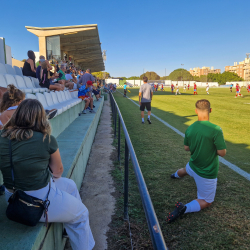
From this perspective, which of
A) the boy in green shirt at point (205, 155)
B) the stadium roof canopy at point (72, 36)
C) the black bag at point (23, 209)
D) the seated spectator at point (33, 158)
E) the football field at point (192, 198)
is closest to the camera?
the black bag at point (23, 209)

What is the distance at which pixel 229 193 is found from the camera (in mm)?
3443

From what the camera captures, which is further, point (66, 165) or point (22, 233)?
point (66, 165)

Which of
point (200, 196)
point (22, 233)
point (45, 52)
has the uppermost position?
point (45, 52)

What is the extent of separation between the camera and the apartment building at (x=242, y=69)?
143762mm

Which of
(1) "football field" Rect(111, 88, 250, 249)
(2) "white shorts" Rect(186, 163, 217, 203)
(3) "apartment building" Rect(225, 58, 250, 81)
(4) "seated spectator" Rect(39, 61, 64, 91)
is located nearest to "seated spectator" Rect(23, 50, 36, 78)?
(4) "seated spectator" Rect(39, 61, 64, 91)

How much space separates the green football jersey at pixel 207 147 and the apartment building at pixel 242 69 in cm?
15796

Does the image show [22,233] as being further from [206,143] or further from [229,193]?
[229,193]

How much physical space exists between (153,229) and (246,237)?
6.40ft

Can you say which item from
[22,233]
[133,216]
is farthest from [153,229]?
[133,216]

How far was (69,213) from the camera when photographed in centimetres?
191

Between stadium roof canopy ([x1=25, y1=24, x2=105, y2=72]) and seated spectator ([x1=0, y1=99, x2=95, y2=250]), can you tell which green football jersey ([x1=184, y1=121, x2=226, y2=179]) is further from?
stadium roof canopy ([x1=25, y1=24, x2=105, y2=72])

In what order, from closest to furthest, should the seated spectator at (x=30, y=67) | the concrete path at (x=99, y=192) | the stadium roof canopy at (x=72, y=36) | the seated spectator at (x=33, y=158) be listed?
the seated spectator at (x=33, y=158) → the concrete path at (x=99, y=192) → the seated spectator at (x=30, y=67) → the stadium roof canopy at (x=72, y=36)

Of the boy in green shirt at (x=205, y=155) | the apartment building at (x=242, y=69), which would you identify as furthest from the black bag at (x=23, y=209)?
the apartment building at (x=242, y=69)

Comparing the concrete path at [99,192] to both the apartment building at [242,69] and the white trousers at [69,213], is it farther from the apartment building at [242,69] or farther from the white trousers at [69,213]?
the apartment building at [242,69]
